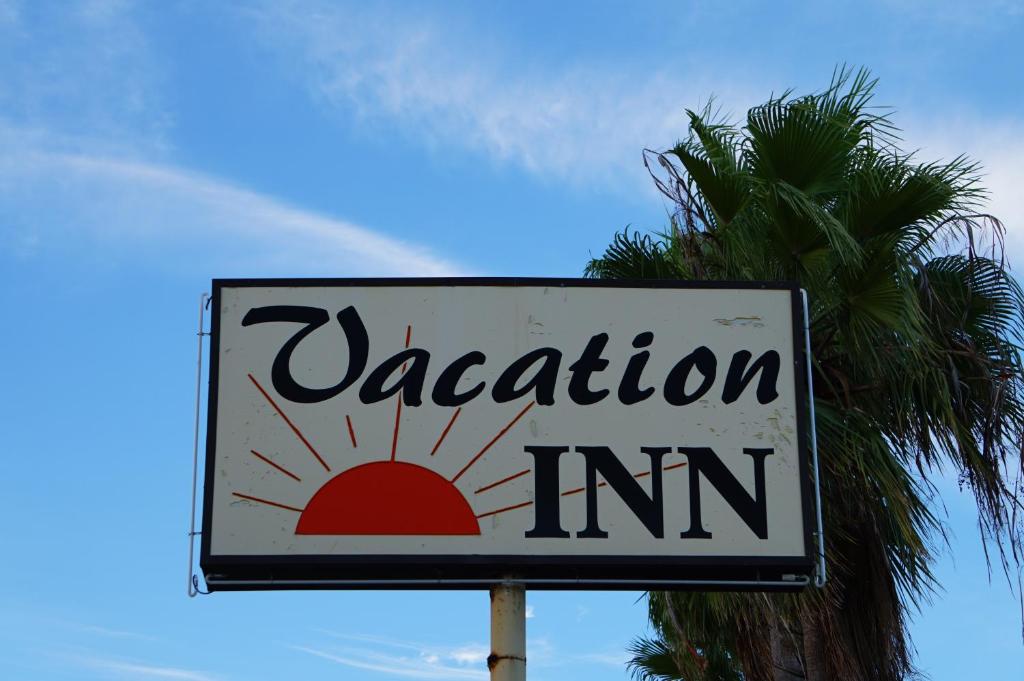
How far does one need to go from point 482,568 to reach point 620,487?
0.99m

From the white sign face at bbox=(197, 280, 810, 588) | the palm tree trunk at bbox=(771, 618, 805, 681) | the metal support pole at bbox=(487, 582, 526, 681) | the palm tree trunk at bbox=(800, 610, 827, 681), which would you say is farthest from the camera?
the palm tree trunk at bbox=(771, 618, 805, 681)

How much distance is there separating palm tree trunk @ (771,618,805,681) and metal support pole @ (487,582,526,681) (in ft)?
18.9

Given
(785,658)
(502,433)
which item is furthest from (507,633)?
(785,658)

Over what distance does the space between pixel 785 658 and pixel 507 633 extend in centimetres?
618

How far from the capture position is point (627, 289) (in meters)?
8.88

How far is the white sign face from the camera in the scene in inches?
326

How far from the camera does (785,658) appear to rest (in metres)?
13.6

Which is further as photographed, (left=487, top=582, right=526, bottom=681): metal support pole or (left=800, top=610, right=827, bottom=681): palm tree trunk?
(left=800, top=610, right=827, bottom=681): palm tree trunk

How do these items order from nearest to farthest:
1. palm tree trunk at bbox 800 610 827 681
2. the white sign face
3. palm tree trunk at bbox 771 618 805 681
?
the white sign face, palm tree trunk at bbox 800 610 827 681, palm tree trunk at bbox 771 618 805 681

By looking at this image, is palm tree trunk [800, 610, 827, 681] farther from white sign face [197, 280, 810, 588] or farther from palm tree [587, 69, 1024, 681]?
white sign face [197, 280, 810, 588]

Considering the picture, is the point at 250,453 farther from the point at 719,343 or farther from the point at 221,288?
the point at 719,343

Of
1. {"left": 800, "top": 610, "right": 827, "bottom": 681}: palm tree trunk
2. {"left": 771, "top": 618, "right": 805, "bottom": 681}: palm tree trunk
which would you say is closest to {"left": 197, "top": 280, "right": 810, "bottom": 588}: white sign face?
{"left": 800, "top": 610, "right": 827, "bottom": 681}: palm tree trunk

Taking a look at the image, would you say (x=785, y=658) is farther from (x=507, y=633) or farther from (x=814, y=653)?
(x=507, y=633)

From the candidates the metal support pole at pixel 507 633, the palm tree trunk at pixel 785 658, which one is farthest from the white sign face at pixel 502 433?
the palm tree trunk at pixel 785 658
